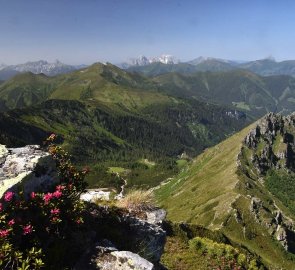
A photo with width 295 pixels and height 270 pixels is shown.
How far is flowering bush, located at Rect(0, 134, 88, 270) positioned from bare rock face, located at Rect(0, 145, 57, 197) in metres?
0.52

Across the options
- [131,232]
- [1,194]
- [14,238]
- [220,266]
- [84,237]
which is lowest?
[220,266]

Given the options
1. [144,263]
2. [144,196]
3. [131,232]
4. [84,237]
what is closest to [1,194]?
[84,237]

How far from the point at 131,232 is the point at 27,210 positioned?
980cm

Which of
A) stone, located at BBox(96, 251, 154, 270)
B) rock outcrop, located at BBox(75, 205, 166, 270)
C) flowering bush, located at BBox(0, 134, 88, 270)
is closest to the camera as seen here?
flowering bush, located at BBox(0, 134, 88, 270)

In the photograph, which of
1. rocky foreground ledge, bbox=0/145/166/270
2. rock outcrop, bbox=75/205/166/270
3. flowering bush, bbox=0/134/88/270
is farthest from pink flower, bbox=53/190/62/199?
rock outcrop, bbox=75/205/166/270

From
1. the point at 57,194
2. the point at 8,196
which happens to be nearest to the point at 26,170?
the point at 57,194

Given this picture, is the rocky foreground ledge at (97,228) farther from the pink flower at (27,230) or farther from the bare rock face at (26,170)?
the pink flower at (27,230)

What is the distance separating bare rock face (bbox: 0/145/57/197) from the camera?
66.9 feet

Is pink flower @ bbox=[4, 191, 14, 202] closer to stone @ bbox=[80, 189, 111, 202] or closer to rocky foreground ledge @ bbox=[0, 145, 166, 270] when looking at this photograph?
rocky foreground ledge @ bbox=[0, 145, 166, 270]

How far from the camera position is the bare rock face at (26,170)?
803 inches

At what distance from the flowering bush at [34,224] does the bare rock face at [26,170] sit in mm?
520

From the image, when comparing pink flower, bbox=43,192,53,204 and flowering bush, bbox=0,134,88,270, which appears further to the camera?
pink flower, bbox=43,192,53,204

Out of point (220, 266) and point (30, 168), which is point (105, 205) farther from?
point (220, 266)

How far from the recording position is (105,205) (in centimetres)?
2977
